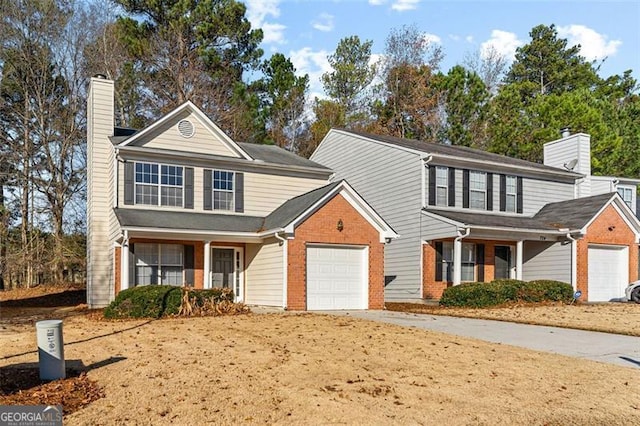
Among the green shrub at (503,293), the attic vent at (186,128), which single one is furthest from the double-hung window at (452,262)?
the attic vent at (186,128)

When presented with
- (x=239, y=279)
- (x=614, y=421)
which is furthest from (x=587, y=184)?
(x=614, y=421)

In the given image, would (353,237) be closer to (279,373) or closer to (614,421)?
(279,373)

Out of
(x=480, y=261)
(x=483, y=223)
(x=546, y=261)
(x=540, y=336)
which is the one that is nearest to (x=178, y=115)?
(x=483, y=223)

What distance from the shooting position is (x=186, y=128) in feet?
70.1

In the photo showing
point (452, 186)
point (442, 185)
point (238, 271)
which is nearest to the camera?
point (238, 271)

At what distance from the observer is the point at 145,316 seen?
15594mm

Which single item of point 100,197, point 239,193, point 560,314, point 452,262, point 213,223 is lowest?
point 560,314

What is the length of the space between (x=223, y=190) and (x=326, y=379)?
1434 cm

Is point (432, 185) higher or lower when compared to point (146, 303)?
higher

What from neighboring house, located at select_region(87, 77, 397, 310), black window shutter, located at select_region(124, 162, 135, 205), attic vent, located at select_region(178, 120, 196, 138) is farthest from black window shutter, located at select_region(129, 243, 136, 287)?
attic vent, located at select_region(178, 120, 196, 138)

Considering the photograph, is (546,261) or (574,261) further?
(546,261)

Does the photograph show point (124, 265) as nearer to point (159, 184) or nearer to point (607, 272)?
point (159, 184)

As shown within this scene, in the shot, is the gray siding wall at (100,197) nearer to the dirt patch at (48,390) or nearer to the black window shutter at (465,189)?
the dirt patch at (48,390)

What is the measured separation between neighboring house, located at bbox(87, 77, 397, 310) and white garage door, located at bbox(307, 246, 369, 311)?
0.03 m
